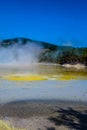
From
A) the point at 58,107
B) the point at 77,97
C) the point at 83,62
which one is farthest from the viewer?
the point at 83,62

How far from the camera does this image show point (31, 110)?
21.5m

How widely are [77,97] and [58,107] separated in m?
5.61

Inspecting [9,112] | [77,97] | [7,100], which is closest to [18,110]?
[9,112]

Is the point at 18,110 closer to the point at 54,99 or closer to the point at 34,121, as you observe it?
the point at 34,121

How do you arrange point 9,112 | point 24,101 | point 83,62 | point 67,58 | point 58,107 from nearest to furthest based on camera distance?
1. point 9,112
2. point 58,107
3. point 24,101
4. point 83,62
5. point 67,58

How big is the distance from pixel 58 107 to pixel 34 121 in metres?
4.49

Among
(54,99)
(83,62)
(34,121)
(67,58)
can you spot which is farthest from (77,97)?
(67,58)

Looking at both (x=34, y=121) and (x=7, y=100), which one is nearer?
(x=34, y=121)

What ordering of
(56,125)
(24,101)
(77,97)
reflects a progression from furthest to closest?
(77,97)
(24,101)
(56,125)

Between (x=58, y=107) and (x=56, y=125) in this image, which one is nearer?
(x=56, y=125)

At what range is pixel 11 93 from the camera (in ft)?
97.6

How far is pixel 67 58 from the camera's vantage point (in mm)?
165000

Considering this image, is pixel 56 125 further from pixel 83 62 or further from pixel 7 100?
pixel 83 62

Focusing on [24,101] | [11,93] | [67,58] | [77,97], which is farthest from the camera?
[67,58]
